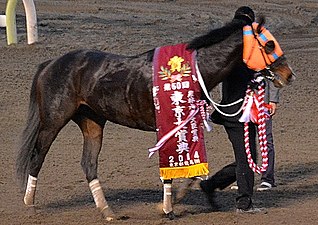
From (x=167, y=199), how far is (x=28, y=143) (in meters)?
1.49

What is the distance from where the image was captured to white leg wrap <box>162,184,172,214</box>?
25.2 ft

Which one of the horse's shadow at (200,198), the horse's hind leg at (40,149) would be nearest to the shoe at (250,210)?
the horse's shadow at (200,198)

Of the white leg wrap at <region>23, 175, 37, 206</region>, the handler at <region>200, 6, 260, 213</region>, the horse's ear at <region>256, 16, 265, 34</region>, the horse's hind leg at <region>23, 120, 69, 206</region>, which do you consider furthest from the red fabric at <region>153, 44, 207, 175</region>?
the white leg wrap at <region>23, 175, 37, 206</region>

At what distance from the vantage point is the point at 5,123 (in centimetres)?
1220

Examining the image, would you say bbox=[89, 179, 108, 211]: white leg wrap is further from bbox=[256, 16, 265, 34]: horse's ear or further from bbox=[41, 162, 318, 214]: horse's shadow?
bbox=[256, 16, 265, 34]: horse's ear

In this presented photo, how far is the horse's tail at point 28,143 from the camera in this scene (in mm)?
8281

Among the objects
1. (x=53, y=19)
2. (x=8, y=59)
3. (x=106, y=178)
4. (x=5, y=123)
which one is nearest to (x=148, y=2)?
(x=53, y=19)

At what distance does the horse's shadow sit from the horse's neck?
1.36 metres

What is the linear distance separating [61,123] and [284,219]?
2143 millimetres

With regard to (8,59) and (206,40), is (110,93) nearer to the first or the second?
(206,40)

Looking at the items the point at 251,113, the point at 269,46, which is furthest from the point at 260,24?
the point at 251,113

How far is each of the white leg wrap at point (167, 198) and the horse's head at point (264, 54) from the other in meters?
1.25

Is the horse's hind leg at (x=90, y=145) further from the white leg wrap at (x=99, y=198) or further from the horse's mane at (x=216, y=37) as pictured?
the horse's mane at (x=216, y=37)

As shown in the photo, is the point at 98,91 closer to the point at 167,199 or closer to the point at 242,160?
the point at 167,199
